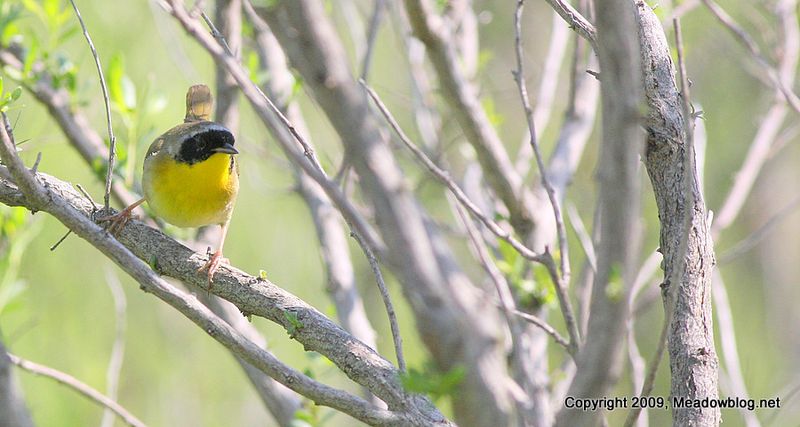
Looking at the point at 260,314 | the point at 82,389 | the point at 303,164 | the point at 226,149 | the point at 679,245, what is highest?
the point at 226,149

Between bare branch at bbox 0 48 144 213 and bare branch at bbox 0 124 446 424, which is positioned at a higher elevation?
bare branch at bbox 0 48 144 213

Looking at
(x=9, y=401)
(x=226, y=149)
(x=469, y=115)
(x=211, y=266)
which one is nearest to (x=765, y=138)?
(x=469, y=115)

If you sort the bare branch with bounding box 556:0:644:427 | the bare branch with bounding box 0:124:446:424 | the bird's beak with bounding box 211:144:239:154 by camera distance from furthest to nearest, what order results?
the bird's beak with bounding box 211:144:239:154 < the bare branch with bounding box 0:124:446:424 < the bare branch with bounding box 556:0:644:427

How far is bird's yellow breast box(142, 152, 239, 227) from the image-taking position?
140 inches

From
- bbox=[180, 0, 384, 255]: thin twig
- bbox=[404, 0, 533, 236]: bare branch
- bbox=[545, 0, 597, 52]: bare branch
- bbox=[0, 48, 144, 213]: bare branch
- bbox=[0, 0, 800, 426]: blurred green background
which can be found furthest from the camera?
bbox=[0, 0, 800, 426]: blurred green background

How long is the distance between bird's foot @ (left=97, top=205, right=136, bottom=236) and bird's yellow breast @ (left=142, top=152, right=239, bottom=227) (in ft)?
2.16

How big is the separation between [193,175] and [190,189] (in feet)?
0.45

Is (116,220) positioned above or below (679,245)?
below

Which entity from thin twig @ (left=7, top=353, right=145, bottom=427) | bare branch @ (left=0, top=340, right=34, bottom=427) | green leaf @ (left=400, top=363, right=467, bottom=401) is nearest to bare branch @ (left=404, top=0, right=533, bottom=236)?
thin twig @ (left=7, top=353, right=145, bottom=427)

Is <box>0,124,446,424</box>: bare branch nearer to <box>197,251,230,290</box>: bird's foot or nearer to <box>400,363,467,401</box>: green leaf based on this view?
<box>197,251,230,290</box>: bird's foot

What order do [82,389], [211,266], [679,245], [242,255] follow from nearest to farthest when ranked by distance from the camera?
1. [679,245]
2. [211,266]
3. [82,389]
4. [242,255]

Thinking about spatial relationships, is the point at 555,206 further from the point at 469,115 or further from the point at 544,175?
the point at 469,115

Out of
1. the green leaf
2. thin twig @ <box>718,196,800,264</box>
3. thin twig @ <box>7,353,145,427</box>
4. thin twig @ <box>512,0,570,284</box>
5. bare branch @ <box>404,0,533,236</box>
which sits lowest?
the green leaf

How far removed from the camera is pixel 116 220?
2734mm
